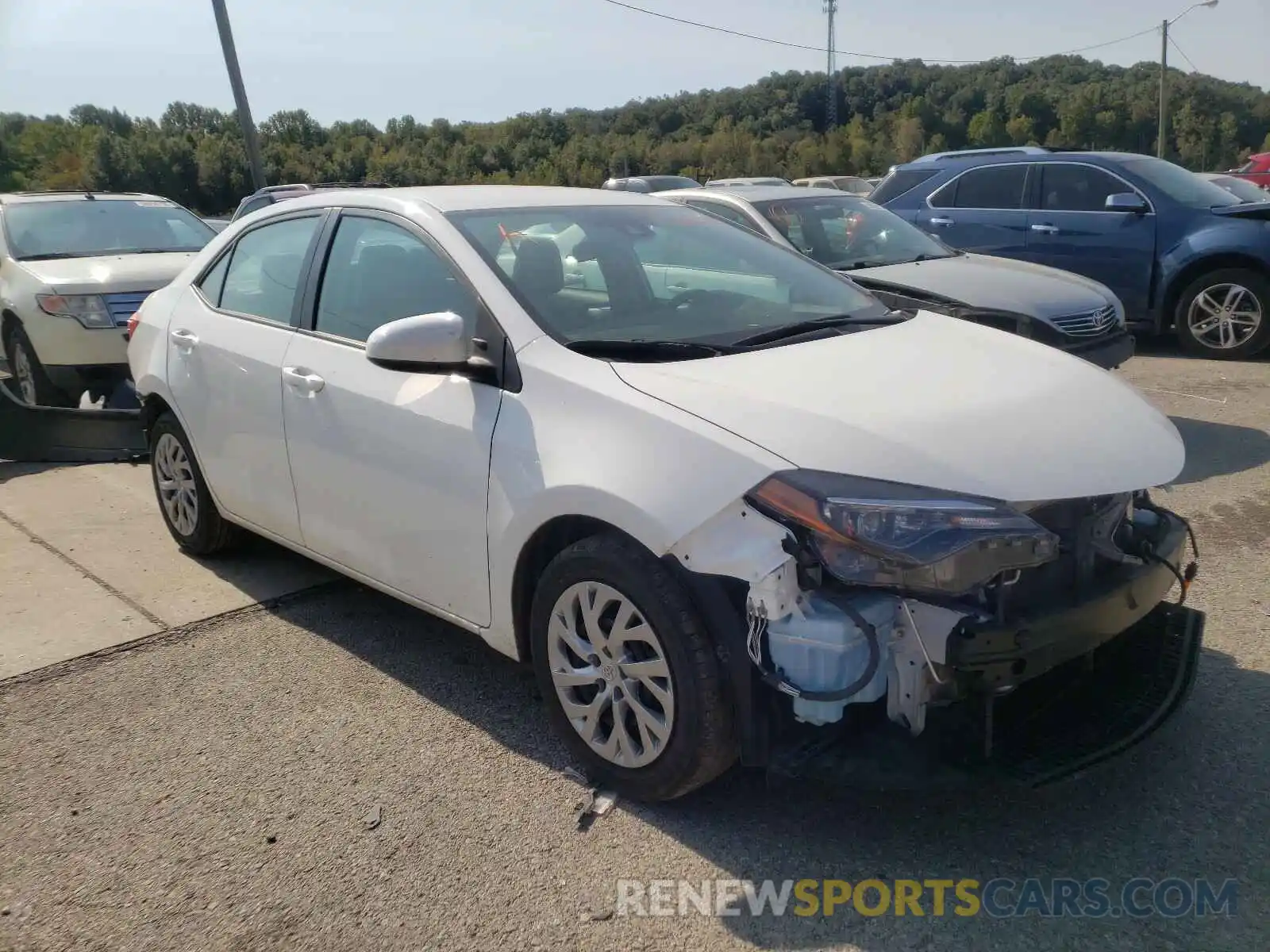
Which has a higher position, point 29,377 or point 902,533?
point 902,533

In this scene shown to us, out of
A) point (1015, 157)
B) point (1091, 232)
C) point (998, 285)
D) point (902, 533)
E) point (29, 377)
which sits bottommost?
point (29, 377)

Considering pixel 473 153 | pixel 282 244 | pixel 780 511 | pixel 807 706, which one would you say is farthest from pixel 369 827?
pixel 473 153

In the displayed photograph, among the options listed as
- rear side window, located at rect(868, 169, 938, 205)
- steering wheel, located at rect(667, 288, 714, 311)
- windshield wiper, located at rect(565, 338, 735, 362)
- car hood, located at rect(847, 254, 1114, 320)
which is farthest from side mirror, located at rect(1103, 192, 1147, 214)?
windshield wiper, located at rect(565, 338, 735, 362)

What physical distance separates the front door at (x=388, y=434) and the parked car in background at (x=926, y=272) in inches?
106

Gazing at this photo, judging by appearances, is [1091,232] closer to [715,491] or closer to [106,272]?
[106,272]

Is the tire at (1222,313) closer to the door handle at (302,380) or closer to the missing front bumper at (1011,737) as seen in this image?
the missing front bumper at (1011,737)

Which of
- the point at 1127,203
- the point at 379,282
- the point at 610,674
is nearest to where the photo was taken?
the point at 610,674

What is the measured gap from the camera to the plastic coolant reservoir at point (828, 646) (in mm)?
2557

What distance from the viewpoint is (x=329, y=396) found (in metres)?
3.76

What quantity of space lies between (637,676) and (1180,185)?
8.96 metres

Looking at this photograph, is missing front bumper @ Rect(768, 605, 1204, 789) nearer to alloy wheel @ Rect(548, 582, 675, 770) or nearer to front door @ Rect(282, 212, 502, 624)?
alloy wheel @ Rect(548, 582, 675, 770)

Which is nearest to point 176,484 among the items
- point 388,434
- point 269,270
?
point 269,270

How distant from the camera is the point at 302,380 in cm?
387

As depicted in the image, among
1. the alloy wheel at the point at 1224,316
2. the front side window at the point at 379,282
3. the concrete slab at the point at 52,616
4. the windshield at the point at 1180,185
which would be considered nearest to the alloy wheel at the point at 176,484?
the concrete slab at the point at 52,616
